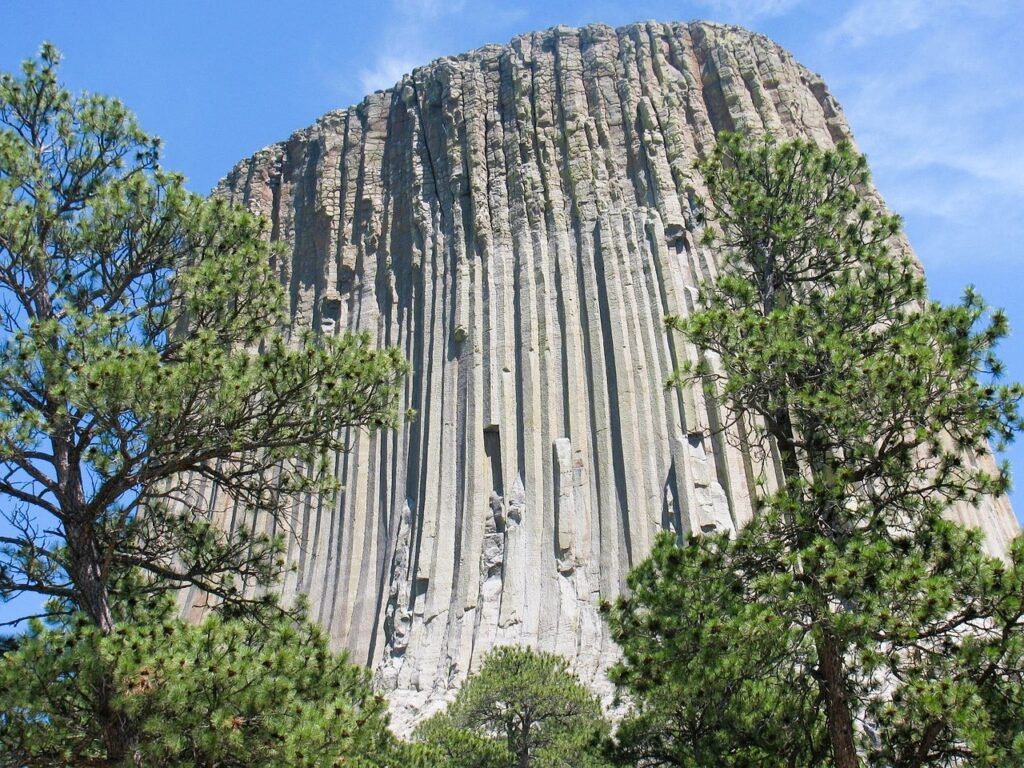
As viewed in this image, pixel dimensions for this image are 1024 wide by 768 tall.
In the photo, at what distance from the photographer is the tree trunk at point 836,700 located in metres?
7.74

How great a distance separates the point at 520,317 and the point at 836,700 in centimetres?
2122

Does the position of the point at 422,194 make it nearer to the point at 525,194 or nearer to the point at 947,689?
the point at 525,194

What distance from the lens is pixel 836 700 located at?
7.99m

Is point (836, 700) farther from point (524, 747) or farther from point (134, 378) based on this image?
point (524, 747)

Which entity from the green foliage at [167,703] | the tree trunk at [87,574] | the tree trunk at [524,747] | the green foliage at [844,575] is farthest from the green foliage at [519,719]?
the green foliage at [167,703]

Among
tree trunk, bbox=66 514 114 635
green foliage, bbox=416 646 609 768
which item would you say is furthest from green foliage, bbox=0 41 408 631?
green foliage, bbox=416 646 609 768

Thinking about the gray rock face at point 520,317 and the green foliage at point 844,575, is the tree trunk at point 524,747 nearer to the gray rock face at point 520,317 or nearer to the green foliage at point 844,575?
the gray rock face at point 520,317

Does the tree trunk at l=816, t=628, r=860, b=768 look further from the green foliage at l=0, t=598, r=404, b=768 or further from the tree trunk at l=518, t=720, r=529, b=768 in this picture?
the tree trunk at l=518, t=720, r=529, b=768

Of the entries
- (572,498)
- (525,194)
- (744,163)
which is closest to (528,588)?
(572,498)

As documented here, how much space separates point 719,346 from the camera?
941cm

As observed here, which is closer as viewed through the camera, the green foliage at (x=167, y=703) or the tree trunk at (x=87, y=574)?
the green foliage at (x=167, y=703)

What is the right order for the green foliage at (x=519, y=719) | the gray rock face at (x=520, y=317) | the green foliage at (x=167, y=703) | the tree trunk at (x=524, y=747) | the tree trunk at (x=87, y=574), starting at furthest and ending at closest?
1. the gray rock face at (x=520, y=317)
2. the tree trunk at (x=524, y=747)
3. the green foliage at (x=519, y=719)
4. the tree trunk at (x=87, y=574)
5. the green foliage at (x=167, y=703)

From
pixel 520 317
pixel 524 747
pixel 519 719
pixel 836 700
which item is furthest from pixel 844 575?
pixel 520 317

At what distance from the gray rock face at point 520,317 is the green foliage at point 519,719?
4006mm
